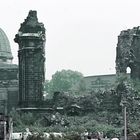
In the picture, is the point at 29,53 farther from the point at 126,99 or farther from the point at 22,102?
the point at 126,99

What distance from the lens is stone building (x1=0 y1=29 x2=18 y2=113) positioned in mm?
118125

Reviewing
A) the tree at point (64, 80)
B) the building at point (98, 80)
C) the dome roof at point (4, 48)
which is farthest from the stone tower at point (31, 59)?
the tree at point (64, 80)

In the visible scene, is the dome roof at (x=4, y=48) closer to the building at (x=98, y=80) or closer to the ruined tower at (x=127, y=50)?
the building at (x=98, y=80)

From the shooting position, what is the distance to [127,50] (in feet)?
339

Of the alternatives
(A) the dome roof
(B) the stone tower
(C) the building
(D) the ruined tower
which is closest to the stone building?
(A) the dome roof

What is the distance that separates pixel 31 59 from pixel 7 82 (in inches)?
964

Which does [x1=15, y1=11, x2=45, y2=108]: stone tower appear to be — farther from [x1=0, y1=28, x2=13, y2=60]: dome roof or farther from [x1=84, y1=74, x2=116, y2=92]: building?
[x1=84, y1=74, x2=116, y2=92]: building

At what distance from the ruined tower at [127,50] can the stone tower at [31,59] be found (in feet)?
38.4

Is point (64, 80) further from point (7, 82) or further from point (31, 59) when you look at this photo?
point (31, 59)

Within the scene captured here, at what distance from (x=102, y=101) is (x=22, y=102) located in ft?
34.3

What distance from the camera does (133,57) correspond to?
344ft

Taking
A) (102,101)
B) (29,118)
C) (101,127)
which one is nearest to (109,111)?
(102,101)

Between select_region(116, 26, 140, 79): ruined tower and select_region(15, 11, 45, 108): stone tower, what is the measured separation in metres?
11.7

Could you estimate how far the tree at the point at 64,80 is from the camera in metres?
157
